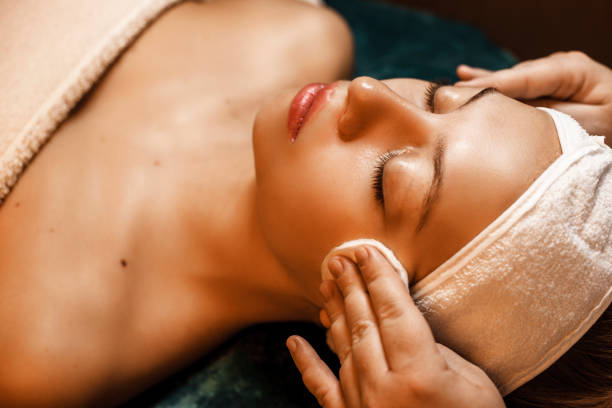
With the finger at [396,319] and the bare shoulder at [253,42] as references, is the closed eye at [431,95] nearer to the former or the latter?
the finger at [396,319]

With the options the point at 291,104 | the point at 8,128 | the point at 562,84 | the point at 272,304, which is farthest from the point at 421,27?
the point at 8,128

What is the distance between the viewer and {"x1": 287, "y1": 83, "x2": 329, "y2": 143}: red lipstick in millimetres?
1033

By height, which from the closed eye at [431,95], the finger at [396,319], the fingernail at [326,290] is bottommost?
the fingernail at [326,290]

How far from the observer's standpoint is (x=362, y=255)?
91 centimetres

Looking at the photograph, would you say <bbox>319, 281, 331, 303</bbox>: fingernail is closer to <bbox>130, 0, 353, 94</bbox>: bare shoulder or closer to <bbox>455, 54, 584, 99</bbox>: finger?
<bbox>455, 54, 584, 99</bbox>: finger

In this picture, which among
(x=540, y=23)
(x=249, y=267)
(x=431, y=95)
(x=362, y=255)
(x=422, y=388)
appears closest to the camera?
(x=422, y=388)

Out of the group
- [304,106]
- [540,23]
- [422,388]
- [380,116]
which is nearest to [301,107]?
[304,106]

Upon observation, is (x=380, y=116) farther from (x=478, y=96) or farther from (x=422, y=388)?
(x=422, y=388)

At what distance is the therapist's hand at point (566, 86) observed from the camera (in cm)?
126

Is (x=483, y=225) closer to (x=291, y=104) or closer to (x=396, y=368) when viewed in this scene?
(x=396, y=368)

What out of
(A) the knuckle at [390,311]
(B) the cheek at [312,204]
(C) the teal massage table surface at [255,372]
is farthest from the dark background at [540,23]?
(A) the knuckle at [390,311]

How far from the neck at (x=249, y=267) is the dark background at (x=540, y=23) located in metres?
1.49

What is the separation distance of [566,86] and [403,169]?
642mm

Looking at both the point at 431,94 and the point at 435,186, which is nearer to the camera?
the point at 435,186
